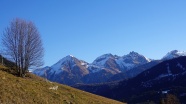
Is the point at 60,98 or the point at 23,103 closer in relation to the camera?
the point at 23,103

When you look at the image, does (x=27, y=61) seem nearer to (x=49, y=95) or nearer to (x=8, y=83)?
(x=49, y=95)

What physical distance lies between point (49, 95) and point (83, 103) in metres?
7.89

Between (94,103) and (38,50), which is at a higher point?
(38,50)

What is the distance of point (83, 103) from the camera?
158 ft

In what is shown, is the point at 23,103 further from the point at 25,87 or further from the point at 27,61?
the point at 27,61

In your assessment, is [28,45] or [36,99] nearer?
[36,99]

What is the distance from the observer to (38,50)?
65.2 meters

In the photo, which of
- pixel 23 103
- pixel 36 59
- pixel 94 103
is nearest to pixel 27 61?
pixel 36 59

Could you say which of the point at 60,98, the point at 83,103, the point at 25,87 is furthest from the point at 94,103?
the point at 25,87

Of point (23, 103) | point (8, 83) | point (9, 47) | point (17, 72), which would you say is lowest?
point (23, 103)

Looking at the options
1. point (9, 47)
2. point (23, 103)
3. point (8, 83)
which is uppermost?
point (9, 47)

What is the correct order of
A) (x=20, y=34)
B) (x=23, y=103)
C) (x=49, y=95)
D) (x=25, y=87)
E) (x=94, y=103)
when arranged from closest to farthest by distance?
→ (x=23, y=103), (x=25, y=87), (x=49, y=95), (x=94, y=103), (x=20, y=34)

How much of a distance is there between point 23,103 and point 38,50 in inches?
1342

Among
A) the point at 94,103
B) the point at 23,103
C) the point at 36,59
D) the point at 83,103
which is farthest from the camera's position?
the point at 36,59
